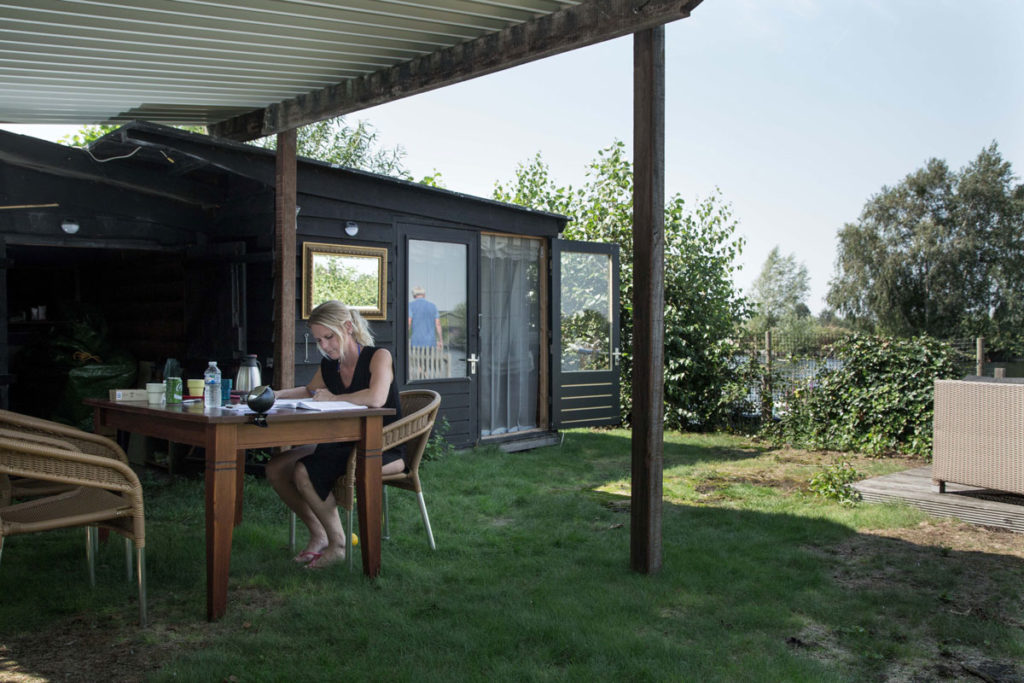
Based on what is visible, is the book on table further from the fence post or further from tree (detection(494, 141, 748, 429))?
the fence post

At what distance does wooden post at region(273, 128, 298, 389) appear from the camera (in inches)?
222

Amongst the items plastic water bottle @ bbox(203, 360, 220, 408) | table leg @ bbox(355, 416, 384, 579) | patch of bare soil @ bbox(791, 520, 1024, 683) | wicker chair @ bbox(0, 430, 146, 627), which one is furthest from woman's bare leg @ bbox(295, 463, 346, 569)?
patch of bare soil @ bbox(791, 520, 1024, 683)

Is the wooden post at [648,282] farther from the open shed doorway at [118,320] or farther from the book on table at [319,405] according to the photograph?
the open shed doorway at [118,320]

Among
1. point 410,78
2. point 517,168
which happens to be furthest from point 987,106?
point 410,78

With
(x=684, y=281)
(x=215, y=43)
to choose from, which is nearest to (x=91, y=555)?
(x=215, y=43)

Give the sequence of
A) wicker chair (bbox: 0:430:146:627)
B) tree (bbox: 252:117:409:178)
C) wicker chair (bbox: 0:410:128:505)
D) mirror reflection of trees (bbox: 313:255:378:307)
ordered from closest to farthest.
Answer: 1. wicker chair (bbox: 0:430:146:627)
2. wicker chair (bbox: 0:410:128:505)
3. mirror reflection of trees (bbox: 313:255:378:307)
4. tree (bbox: 252:117:409:178)

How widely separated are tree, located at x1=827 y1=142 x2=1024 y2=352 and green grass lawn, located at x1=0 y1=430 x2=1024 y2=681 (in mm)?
31615

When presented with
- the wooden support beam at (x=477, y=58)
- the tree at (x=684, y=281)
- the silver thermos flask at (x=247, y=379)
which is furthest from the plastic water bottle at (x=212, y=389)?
the tree at (x=684, y=281)

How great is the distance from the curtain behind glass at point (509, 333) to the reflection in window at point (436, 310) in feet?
1.10

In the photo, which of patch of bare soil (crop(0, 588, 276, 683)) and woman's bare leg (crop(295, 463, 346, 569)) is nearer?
patch of bare soil (crop(0, 588, 276, 683))

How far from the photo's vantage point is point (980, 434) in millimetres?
5312

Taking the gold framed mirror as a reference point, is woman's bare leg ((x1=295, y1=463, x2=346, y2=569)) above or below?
below

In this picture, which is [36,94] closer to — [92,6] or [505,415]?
[92,6]

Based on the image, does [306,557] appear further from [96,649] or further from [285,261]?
[285,261]
